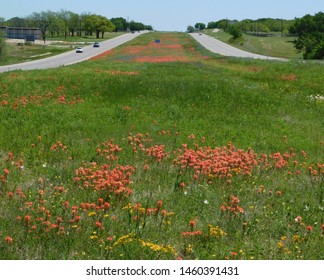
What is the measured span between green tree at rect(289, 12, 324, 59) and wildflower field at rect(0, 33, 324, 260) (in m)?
43.2

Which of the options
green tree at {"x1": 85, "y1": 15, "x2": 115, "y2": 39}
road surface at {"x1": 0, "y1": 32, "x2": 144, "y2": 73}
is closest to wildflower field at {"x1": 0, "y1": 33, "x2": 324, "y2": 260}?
road surface at {"x1": 0, "y1": 32, "x2": 144, "y2": 73}

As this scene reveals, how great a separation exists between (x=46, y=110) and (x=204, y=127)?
20.6ft

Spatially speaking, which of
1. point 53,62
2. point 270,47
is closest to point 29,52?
point 53,62

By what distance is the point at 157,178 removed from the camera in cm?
925

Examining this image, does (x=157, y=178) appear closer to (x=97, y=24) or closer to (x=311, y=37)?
(x=311, y=37)

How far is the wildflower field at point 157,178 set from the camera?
6.16 metres

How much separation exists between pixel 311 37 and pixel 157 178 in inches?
2622

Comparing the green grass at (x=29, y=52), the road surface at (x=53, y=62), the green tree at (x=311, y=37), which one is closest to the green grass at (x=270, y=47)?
the green tree at (x=311, y=37)

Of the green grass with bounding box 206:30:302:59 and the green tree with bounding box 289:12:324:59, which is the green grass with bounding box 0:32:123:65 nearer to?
the green grass with bounding box 206:30:302:59

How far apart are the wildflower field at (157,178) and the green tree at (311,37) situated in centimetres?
4324

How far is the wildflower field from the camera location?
6164 mm

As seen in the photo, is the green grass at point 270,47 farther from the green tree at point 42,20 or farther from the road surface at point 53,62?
the green tree at point 42,20

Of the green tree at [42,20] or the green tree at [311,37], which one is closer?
the green tree at [311,37]
